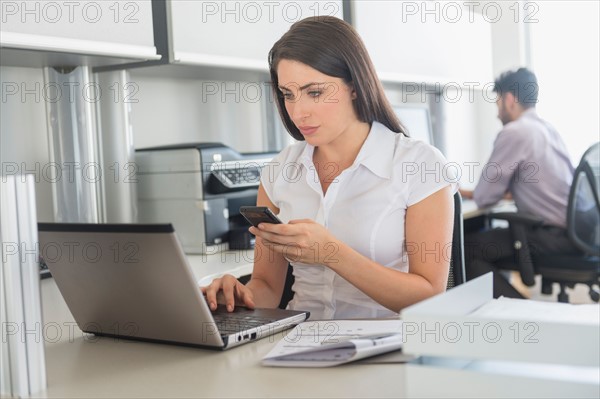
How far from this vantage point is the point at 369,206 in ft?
5.37

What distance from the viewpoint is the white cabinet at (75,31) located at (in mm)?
1719

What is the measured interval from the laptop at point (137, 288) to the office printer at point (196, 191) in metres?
1.04

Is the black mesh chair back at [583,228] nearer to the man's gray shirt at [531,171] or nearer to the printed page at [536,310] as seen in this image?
the man's gray shirt at [531,171]

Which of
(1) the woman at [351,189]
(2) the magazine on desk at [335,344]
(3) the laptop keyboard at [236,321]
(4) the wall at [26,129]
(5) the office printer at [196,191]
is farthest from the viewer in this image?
(5) the office printer at [196,191]

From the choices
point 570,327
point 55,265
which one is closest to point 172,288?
point 55,265

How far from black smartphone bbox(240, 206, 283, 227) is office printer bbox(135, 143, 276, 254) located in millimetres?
1021

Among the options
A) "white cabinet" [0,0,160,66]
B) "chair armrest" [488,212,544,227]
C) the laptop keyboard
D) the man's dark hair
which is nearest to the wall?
"white cabinet" [0,0,160,66]

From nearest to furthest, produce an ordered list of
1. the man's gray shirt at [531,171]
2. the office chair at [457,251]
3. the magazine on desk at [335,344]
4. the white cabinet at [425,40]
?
the magazine on desk at [335,344], the office chair at [457,251], the white cabinet at [425,40], the man's gray shirt at [531,171]

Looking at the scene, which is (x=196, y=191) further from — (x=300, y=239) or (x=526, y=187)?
Answer: (x=526, y=187)

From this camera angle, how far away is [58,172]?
219 centimetres

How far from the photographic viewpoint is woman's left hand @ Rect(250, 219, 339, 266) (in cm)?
138

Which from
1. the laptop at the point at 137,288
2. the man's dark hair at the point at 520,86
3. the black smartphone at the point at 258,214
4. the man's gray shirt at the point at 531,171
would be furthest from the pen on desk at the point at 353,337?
the man's dark hair at the point at 520,86

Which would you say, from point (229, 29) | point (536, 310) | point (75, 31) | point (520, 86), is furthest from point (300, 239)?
point (520, 86)

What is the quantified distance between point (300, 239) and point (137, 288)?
0.34 meters
